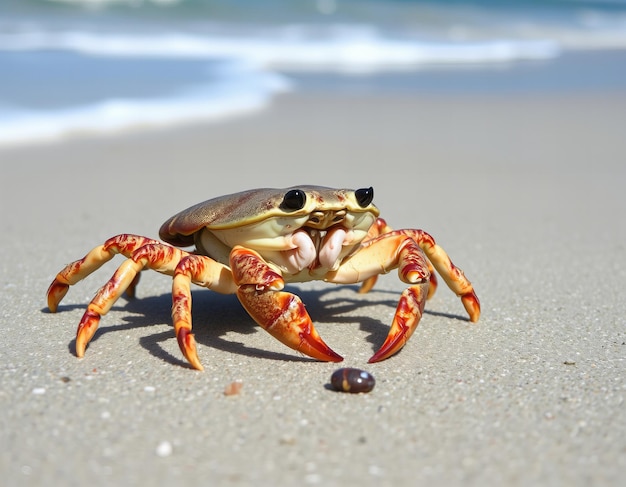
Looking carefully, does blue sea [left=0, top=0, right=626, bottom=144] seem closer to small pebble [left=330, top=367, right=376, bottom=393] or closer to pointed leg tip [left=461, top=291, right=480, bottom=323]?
pointed leg tip [left=461, top=291, right=480, bottom=323]

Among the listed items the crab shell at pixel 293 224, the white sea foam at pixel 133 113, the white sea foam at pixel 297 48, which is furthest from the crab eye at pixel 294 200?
the white sea foam at pixel 297 48

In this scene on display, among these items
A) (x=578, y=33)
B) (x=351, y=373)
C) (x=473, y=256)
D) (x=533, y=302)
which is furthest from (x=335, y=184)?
(x=578, y=33)

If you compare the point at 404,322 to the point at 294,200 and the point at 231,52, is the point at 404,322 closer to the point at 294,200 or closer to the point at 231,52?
the point at 294,200

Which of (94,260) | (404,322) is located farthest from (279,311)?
(94,260)

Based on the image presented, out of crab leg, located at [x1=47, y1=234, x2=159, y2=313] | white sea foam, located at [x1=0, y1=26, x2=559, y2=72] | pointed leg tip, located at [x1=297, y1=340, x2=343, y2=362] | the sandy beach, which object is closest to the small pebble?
the sandy beach

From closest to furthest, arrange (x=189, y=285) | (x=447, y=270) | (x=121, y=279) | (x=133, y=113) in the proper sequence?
(x=189, y=285) → (x=121, y=279) → (x=447, y=270) → (x=133, y=113)

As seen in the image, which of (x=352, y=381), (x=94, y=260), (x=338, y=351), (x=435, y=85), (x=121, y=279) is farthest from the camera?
(x=435, y=85)

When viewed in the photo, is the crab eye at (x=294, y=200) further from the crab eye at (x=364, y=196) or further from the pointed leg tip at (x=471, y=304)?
the pointed leg tip at (x=471, y=304)
